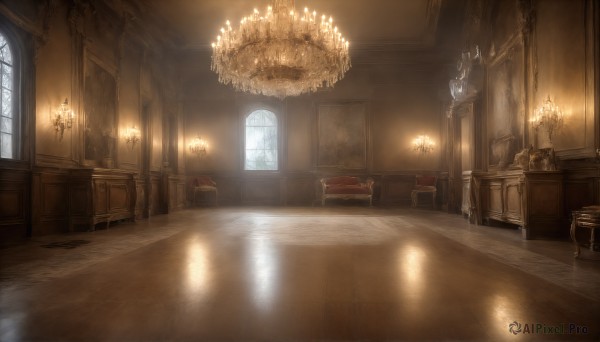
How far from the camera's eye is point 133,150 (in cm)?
902

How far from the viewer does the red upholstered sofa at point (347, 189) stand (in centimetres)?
1177

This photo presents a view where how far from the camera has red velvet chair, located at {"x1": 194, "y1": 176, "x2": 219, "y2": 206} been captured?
11.9 m

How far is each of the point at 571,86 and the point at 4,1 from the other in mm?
8160

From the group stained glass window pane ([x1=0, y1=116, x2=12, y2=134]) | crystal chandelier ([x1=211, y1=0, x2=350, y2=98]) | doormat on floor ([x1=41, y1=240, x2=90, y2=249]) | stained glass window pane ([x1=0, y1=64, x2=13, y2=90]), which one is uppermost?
crystal chandelier ([x1=211, y1=0, x2=350, y2=98])

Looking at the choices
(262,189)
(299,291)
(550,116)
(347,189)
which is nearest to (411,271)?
(299,291)

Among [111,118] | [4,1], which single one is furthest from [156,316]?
[111,118]

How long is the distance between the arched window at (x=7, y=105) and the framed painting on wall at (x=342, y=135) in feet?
28.9

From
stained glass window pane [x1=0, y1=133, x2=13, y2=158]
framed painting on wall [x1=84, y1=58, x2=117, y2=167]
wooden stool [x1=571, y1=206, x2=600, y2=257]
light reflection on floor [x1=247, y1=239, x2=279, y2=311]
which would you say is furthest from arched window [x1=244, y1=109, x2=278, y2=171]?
wooden stool [x1=571, y1=206, x2=600, y2=257]

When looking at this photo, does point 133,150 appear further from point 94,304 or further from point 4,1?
point 94,304

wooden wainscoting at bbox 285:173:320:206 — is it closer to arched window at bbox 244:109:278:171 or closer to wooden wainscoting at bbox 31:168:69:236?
arched window at bbox 244:109:278:171

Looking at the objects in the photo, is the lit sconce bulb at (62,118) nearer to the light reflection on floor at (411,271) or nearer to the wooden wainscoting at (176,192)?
the wooden wainscoting at (176,192)

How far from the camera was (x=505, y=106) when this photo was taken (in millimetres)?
7355

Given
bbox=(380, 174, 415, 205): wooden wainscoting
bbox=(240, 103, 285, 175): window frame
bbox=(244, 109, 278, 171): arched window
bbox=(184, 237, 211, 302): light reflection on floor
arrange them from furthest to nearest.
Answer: bbox=(244, 109, 278, 171): arched window
bbox=(240, 103, 285, 175): window frame
bbox=(380, 174, 415, 205): wooden wainscoting
bbox=(184, 237, 211, 302): light reflection on floor

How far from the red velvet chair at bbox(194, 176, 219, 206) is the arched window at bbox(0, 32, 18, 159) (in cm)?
661
